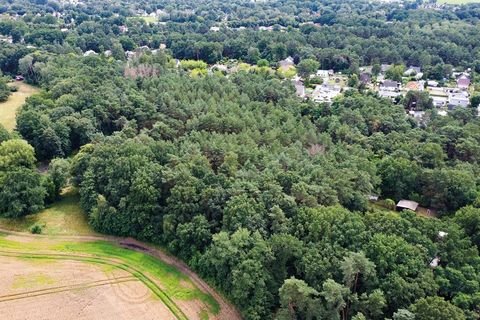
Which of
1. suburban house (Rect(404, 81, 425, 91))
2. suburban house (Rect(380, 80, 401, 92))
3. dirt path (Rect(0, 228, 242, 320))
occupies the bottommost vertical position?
dirt path (Rect(0, 228, 242, 320))

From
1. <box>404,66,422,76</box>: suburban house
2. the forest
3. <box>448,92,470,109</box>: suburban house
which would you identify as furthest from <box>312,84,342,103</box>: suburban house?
<box>404,66,422,76</box>: suburban house

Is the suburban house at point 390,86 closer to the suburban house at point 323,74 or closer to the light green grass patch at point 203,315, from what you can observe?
the suburban house at point 323,74

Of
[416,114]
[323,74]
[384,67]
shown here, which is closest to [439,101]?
[416,114]

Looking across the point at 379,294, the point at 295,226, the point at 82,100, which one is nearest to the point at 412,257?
the point at 379,294

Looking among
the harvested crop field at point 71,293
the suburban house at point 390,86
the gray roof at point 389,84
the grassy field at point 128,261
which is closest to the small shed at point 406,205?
the grassy field at point 128,261

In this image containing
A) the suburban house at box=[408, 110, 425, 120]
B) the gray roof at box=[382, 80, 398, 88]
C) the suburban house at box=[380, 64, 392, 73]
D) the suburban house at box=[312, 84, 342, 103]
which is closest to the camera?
the suburban house at box=[408, 110, 425, 120]

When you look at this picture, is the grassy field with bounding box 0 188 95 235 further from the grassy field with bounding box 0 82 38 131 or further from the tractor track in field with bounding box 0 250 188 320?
the grassy field with bounding box 0 82 38 131
